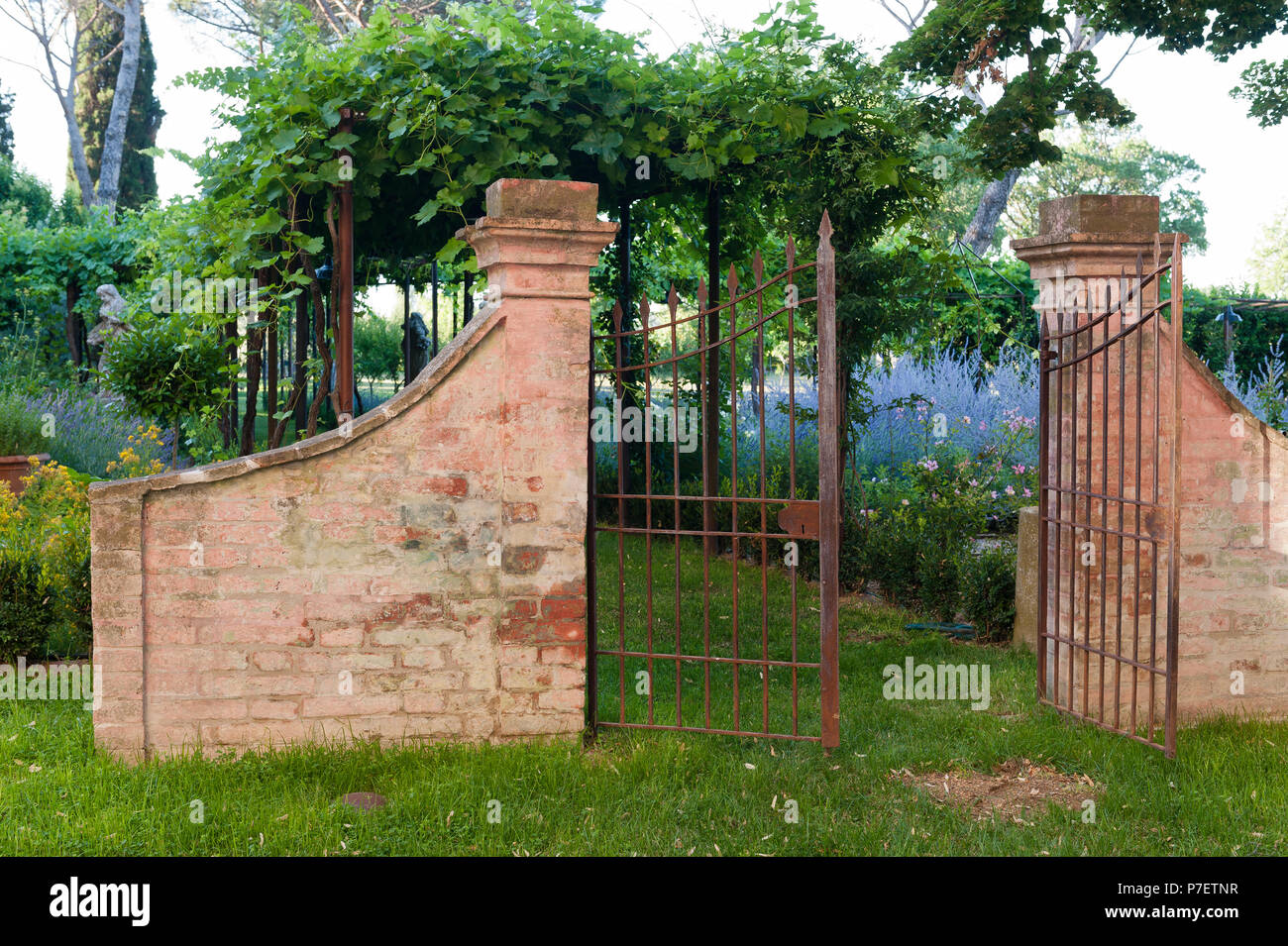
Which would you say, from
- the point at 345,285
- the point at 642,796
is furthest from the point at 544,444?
the point at 345,285

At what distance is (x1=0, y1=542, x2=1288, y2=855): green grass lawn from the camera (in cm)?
376

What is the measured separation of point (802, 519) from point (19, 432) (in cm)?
721

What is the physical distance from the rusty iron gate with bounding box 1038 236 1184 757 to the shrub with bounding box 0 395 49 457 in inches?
301

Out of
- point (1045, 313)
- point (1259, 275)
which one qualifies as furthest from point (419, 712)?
point (1259, 275)

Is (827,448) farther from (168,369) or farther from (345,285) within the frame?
(168,369)

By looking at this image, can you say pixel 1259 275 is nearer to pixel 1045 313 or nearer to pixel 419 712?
pixel 1045 313

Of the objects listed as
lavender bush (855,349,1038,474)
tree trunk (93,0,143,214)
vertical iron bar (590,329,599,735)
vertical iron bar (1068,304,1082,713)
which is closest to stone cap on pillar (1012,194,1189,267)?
vertical iron bar (1068,304,1082,713)

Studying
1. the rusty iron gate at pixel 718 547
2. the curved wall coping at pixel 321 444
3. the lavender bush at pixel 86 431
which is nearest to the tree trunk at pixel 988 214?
the rusty iron gate at pixel 718 547

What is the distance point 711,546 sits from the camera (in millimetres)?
9430

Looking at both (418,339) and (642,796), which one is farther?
(418,339)

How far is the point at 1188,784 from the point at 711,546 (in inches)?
214

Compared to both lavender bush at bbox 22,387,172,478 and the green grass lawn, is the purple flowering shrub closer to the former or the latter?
the green grass lawn

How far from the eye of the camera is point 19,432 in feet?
28.6

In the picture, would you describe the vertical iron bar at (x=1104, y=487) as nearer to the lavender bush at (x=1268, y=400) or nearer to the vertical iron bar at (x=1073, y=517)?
the vertical iron bar at (x=1073, y=517)
